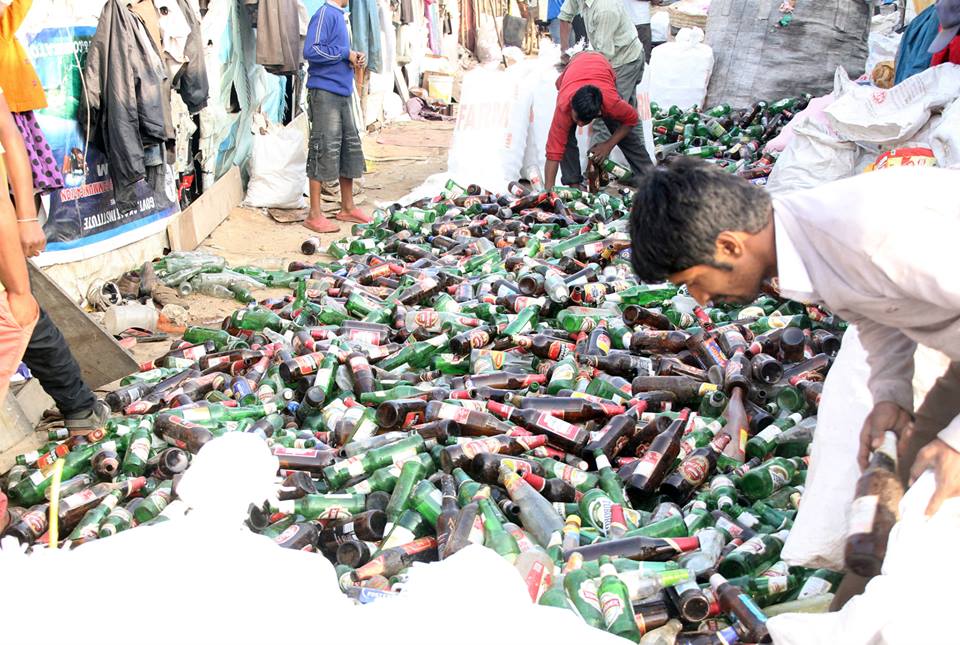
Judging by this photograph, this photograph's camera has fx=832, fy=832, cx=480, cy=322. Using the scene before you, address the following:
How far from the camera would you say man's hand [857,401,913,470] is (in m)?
2.06

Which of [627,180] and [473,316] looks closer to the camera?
[473,316]

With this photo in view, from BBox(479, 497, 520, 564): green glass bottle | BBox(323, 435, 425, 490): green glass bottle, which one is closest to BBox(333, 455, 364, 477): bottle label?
BBox(323, 435, 425, 490): green glass bottle

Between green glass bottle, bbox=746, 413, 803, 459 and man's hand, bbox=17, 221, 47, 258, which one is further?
man's hand, bbox=17, 221, 47, 258

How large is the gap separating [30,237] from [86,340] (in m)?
1.11

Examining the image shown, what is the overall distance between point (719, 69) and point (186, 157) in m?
7.65

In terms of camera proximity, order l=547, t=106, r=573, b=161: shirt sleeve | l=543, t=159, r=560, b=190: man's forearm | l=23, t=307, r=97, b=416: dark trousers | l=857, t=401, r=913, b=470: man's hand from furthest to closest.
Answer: l=543, t=159, r=560, b=190: man's forearm, l=547, t=106, r=573, b=161: shirt sleeve, l=23, t=307, r=97, b=416: dark trousers, l=857, t=401, r=913, b=470: man's hand

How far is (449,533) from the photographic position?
9.17ft

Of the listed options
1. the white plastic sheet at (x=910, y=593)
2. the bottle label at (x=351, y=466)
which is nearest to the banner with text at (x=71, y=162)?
the bottle label at (x=351, y=466)

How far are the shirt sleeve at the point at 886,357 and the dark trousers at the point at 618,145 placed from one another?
6115 mm

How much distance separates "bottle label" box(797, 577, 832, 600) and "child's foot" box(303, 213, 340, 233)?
6.26 meters

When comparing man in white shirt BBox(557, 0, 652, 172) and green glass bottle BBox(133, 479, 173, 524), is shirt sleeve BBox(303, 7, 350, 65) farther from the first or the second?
green glass bottle BBox(133, 479, 173, 524)

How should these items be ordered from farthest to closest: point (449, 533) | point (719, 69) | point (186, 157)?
point (719, 69) < point (186, 157) < point (449, 533)

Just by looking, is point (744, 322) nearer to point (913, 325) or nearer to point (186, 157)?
point (913, 325)

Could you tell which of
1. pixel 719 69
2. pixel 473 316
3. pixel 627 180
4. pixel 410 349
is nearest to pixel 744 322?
pixel 473 316
